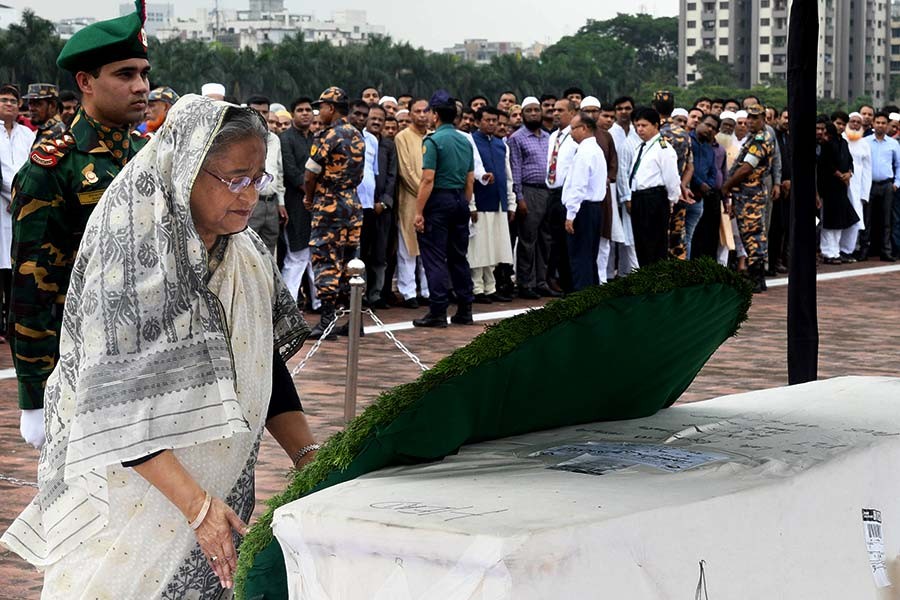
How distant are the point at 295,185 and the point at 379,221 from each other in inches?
39.5

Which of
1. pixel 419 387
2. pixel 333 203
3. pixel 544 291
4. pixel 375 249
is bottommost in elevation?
pixel 544 291

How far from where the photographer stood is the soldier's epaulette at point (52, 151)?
3865 mm

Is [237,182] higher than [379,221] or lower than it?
higher

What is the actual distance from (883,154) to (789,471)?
1874 centimetres

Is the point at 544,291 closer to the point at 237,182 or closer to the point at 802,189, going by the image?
the point at 802,189

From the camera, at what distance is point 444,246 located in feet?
40.1

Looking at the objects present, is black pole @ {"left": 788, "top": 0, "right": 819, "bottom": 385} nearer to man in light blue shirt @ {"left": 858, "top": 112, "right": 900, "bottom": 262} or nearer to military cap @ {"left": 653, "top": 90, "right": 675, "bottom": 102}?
military cap @ {"left": 653, "top": 90, "right": 675, "bottom": 102}

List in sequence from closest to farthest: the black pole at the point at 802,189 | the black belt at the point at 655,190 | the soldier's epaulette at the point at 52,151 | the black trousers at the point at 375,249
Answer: the soldier's epaulette at the point at 52,151 → the black pole at the point at 802,189 → the black trousers at the point at 375,249 → the black belt at the point at 655,190

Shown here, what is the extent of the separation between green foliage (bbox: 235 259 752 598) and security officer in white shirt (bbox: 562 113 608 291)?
11.1 metres

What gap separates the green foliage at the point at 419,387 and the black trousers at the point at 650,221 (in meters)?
11.9

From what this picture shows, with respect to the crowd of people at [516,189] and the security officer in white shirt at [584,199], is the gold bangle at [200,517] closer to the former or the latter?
the crowd of people at [516,189]

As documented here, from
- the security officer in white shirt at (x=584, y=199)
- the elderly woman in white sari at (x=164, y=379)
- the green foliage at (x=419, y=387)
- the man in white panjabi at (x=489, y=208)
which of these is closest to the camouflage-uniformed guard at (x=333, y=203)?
the man in white panjabi at (x=489, y=208)

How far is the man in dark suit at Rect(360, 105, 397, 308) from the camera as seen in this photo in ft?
44.4

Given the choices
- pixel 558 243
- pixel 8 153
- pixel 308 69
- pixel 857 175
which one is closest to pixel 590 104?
pixel 558 243
